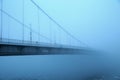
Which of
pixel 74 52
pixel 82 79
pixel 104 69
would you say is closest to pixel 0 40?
pixel 74 52

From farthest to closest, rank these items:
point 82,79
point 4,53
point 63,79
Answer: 1. point 63,79
2. point 82,79
3. point 4,53

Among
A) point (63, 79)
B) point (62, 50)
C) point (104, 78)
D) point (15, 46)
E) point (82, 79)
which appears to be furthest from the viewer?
point (63, 79)

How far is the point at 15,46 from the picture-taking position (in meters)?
27.8

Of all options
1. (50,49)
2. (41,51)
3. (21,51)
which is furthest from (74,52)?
(21,51)

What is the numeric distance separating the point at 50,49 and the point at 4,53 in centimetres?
1412

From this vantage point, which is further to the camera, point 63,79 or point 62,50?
point 63,79

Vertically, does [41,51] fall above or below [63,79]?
above

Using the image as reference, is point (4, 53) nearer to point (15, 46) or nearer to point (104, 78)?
point (15, 46)

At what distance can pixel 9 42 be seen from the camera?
27031mm

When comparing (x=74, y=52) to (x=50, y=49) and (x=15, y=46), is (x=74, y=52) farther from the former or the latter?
(x=15, y=46)

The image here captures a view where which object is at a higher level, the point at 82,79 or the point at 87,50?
the point at 87,50

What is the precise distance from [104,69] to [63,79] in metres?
11.4

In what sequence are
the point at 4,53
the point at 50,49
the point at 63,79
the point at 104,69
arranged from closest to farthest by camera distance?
the point at 4,53
the point at 50,49
the point at 63,79
the point at 104,69

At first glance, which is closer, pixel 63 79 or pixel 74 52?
pixel 74 52
